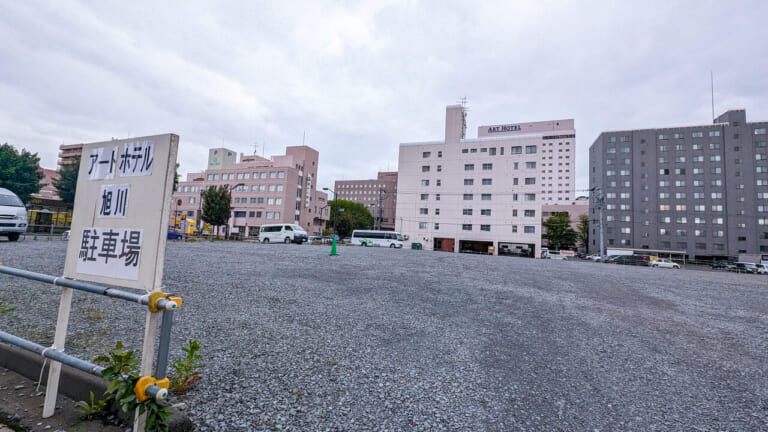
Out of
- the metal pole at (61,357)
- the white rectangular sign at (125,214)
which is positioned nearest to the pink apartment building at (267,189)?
the white rectangular sign at (125,214)

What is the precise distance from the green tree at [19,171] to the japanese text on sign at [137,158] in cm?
4568

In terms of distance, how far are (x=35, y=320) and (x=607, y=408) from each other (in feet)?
21.2

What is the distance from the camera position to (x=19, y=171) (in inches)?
1235

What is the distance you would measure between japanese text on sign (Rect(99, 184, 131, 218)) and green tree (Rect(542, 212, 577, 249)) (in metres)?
77.5

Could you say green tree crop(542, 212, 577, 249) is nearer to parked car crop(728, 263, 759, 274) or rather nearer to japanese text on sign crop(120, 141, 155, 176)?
parked car crop(728, 263, 759, 274)

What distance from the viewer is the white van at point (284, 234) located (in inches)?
1334

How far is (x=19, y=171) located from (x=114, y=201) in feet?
153

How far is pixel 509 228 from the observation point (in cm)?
4625

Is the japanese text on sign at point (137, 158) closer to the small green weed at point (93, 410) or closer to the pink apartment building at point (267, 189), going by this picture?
the small green weed at point (93, 410)

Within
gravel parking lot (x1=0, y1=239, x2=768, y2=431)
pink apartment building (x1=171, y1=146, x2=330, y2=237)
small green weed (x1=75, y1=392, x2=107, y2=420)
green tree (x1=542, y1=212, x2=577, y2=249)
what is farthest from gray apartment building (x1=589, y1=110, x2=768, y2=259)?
small green weed (x1=75, y1=392, x2=107, y2=420)

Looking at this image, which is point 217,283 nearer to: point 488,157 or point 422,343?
point 422,343

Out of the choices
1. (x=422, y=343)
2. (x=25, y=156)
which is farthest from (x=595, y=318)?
(x=25, y=156)

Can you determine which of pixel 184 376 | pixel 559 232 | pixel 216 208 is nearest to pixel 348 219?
pixel 216 208

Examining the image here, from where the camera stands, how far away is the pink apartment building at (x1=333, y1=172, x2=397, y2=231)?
106 m
